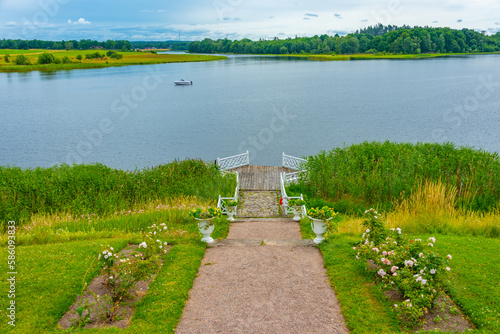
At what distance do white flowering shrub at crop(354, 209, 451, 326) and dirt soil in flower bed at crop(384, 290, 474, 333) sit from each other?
0.11 metres

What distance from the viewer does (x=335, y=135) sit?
1441 inches

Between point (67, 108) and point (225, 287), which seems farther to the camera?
point (67, 108)

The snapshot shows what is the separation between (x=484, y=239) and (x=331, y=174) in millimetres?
7178

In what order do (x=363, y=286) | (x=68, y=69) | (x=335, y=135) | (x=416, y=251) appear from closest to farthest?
(x=416, y=251)
(x=363, y=286)
(x=335, y=135)
(x=68, y=69)

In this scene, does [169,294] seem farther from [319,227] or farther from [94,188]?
[94,188]

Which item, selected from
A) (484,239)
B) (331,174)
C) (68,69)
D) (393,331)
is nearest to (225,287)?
(393,331)

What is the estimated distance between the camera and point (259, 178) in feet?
66.5

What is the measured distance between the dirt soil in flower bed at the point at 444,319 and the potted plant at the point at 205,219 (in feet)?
18.1

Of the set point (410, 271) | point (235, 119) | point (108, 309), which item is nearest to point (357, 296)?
point (410, 271)

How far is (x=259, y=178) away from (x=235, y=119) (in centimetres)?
2565

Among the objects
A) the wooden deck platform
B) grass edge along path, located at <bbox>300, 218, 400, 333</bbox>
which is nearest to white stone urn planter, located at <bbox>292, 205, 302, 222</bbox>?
grass edge along path, located at <bbox>300, 218, 400, 333</bbox>

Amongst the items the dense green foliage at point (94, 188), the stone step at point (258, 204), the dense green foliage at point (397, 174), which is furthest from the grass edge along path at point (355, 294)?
the dense green foliage at point (94, 188)

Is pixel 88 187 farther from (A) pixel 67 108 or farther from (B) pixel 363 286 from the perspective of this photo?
(A) pixel 67 108

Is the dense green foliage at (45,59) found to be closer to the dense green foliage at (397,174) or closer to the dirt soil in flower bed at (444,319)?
the dense green foliage at (397,174)
